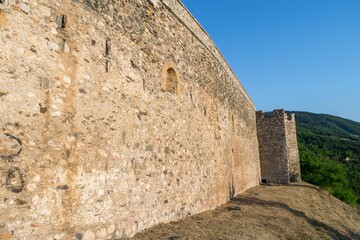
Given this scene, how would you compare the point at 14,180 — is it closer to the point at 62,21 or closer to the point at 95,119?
the point at 95,119

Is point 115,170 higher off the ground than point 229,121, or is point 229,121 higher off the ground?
point 229,121

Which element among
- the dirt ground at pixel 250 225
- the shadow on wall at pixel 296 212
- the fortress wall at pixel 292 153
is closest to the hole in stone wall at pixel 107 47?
the dirt ground at pixel 250 225

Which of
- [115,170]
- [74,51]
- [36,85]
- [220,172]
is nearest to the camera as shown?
[36,85]

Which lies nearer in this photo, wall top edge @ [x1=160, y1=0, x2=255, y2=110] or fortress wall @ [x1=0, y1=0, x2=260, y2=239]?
fortress wall @ [x1=0, y1=0, x2=260, y2=239]

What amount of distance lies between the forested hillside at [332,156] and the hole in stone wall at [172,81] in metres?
17.2

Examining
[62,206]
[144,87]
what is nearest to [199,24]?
[144,87]

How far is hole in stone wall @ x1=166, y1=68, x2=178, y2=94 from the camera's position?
6663 millimetres

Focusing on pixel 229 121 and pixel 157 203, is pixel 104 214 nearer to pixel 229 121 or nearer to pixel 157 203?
pixel 157 203

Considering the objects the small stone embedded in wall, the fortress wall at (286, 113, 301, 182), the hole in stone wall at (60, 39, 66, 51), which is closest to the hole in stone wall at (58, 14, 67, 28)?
the hole in stone wall at (60, 39, 66, 51)

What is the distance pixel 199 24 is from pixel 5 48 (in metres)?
6.13

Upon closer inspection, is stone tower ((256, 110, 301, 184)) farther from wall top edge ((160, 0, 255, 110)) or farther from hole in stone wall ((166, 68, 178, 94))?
hole in stone wall ((166, 68, 178, 94))

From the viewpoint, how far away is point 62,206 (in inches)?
143

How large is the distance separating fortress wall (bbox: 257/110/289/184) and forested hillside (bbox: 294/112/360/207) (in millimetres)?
3652

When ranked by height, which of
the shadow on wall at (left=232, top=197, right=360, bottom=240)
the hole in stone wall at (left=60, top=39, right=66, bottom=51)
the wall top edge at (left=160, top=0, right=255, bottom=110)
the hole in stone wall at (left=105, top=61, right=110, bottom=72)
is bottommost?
the shadow on wall at (left=232, top=197, right=360, bottom=240)
